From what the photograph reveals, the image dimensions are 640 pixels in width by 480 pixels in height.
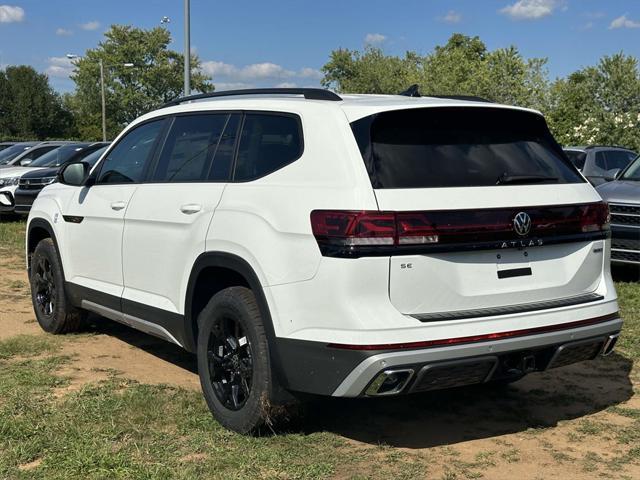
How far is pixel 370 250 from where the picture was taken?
3.38 m

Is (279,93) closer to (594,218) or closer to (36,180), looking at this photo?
(594,218)

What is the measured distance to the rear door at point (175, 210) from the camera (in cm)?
435

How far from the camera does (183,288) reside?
4465 mm

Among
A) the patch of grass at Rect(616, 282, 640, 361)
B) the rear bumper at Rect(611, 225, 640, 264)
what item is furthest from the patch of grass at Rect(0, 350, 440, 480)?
the rear bumper at Rect(611, 225, 640, 264)

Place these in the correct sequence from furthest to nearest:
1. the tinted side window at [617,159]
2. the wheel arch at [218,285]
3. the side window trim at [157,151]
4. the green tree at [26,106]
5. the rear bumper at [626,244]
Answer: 1. the green tree at [26,106]
2. the tinted side window at [617,159]
3. the rear bumper at [626,244]
4. the side window trim at [157,151]
5. the wheel arch at [218,285]

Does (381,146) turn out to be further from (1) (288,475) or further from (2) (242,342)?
(1) (288,475)

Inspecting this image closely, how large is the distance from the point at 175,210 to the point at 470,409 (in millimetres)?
2164

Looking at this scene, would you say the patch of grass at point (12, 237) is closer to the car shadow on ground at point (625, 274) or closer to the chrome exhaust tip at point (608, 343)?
the car shadow on ground at point (625, 274)

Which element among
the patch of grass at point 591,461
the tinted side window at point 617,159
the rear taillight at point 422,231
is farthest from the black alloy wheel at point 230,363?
the tinted side window at point 617,159

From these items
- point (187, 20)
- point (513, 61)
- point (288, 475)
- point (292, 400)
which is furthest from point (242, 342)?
point (513, 61)

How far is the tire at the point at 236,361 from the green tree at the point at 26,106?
7368 centimetres

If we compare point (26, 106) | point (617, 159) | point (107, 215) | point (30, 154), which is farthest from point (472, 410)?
point (26, 106)

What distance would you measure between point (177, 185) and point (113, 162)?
3.79ft

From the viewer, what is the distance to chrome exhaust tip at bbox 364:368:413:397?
3398 millimetres
